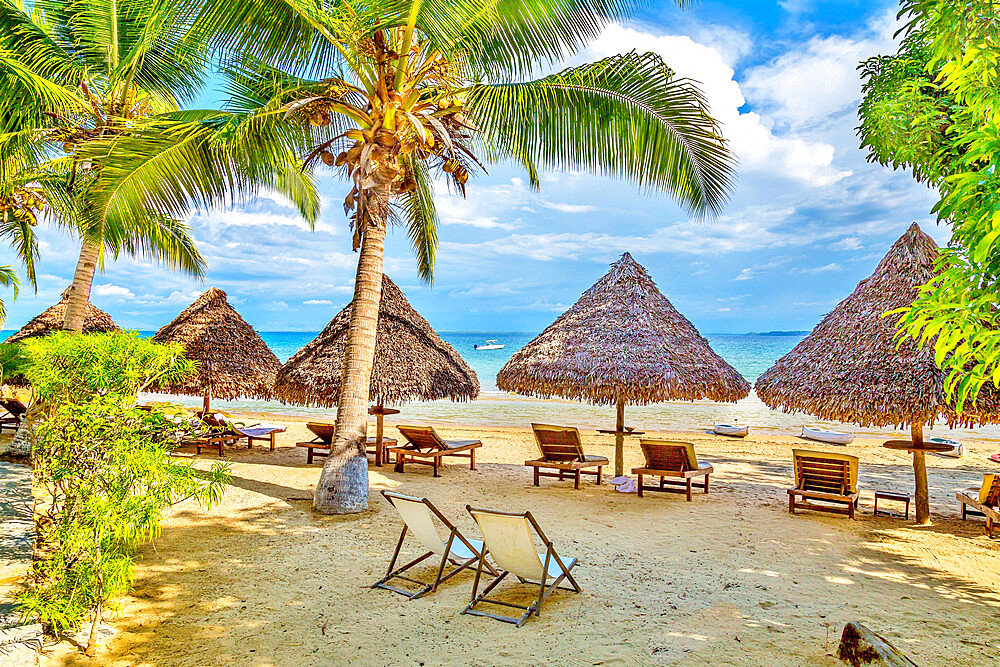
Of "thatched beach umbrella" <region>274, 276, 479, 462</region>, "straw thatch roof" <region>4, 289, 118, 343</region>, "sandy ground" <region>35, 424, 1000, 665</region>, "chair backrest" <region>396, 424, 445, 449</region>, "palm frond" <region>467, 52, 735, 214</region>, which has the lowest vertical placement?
"sandy ground" <region>35, 424, 1000, 665</region>

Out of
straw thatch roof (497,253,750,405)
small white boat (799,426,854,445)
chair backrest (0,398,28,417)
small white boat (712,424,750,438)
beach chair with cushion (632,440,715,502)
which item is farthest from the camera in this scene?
small white boat (712,424,750,438)

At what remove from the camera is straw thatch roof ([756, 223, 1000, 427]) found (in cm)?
642

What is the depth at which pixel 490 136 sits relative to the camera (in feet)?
21.9

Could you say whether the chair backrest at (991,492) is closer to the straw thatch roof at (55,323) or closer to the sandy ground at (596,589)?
the sandy ground at (596,589)

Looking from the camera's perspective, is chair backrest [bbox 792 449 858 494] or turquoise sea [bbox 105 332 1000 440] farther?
turquoise sea [bbox 105 332 1000 440]

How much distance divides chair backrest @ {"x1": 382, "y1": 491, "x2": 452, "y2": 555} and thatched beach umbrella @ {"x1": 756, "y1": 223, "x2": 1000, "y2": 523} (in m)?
5.05

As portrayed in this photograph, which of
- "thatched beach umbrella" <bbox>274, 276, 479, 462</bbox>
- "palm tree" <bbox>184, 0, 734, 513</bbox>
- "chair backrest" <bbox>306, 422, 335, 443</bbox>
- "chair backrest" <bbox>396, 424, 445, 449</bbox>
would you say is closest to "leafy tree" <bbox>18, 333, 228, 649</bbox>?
"palm tree" <bbox>184, 0, 734, 513</bbox>

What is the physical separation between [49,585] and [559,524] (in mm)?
4617

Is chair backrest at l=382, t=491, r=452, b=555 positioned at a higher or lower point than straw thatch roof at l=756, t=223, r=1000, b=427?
lower

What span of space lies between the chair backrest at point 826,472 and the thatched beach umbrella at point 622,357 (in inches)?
64.7

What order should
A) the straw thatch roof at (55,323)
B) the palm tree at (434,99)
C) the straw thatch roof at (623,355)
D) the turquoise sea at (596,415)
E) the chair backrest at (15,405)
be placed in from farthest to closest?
1. the turquoise sea at (596,415)
2. the straw thatch roof at (55,323)
3. the chair backrest at (15,405)
4. the straw thatch roof at (623,355)
5. the palm tree at (434,99)

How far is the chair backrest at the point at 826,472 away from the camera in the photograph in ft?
22.3

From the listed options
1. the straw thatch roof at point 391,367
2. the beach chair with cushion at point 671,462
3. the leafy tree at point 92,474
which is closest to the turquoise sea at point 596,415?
the straw thatch roof at point 391,367

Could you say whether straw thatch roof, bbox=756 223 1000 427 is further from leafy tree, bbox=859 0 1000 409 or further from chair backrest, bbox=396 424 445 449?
chair backrest, bbox=396 424 445 449
